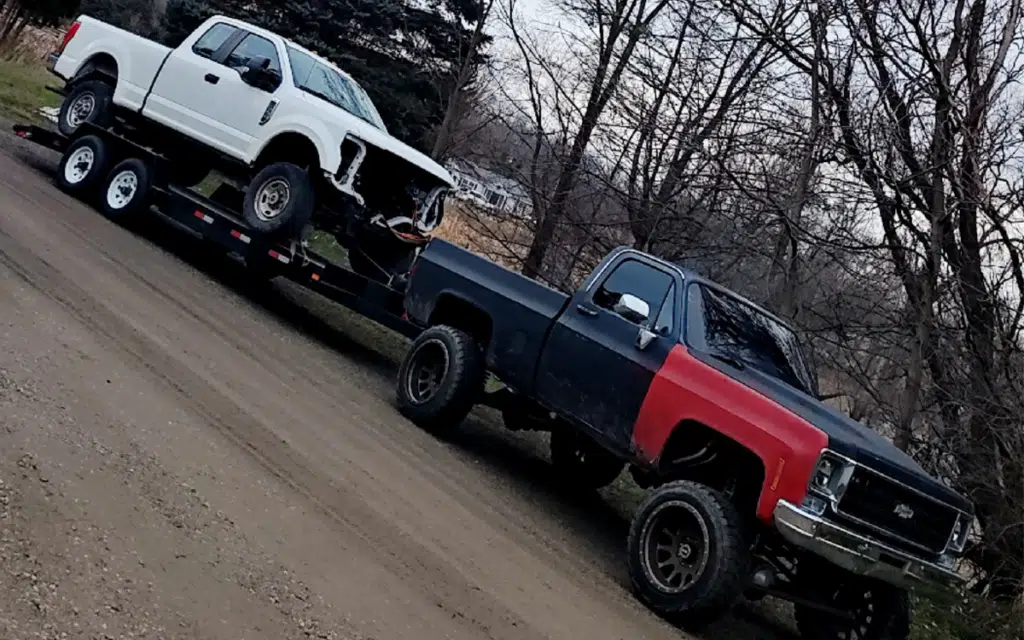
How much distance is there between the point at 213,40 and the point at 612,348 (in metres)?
7.20

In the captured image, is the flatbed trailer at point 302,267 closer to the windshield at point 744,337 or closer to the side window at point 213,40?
the side window at point 213,40

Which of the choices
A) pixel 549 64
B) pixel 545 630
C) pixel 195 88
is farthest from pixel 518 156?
pixel 545 630

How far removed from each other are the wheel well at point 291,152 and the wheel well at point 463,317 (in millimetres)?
2393

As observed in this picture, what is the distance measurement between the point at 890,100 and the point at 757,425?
6.27m

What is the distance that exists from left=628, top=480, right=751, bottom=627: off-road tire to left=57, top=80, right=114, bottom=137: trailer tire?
919 cm

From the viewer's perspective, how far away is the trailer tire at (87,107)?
13.0m

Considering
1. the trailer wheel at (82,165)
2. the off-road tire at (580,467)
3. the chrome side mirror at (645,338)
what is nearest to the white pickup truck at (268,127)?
the trailer wheel at (82,165)

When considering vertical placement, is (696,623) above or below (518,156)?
below

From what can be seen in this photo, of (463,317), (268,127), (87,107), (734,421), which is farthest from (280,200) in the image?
(734,421)

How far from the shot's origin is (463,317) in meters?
9.74

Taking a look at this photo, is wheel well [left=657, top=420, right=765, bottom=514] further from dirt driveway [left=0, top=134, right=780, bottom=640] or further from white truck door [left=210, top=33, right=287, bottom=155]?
white truck door [left=210, top=33, right=287, bottom=155]

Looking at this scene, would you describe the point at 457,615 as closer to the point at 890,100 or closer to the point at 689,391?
the point at 689,391

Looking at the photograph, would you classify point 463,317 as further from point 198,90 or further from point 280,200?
point 198,90

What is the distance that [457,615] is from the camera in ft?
17.4
